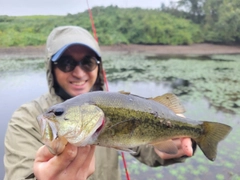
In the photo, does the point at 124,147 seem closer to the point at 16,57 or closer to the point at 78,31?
the point at 78,31

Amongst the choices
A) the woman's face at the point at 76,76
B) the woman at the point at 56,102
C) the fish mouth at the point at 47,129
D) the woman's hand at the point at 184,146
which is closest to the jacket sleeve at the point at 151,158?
the woman at the point at 56,102

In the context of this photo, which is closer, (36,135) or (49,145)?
(49,145)

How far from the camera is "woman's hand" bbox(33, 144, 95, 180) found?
143 centimetres

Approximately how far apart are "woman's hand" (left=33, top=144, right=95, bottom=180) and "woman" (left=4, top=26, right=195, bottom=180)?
99 millimetres

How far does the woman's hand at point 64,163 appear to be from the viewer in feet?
4.70

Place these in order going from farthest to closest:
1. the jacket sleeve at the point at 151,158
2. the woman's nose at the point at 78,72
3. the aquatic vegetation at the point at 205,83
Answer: the aquatic vegetation at the point at 205,83 < the woman's nose at the point at 78,72 < the jacket sleeve at the point at 151,158

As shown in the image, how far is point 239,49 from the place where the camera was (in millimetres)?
33188

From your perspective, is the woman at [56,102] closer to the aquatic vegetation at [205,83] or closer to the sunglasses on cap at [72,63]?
the sunglasses on cap at [72,63]

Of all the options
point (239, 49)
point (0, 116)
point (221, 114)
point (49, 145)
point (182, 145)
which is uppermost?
point (49, 145)

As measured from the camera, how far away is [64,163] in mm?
1466

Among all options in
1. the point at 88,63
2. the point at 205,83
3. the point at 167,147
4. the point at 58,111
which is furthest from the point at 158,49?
the point at 58,111

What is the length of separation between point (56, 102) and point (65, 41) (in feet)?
2.13

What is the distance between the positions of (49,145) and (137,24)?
117 ft


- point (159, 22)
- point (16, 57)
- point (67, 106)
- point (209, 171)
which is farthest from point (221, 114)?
point (159, 22)
